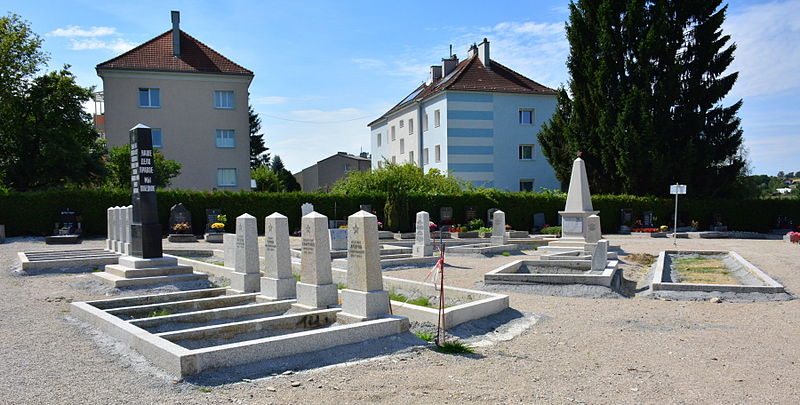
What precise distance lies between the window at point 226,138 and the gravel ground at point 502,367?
26373 mm

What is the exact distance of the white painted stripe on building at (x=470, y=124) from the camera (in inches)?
1448

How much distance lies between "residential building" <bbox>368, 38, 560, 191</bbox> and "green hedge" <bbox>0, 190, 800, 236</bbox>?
597 centimetres

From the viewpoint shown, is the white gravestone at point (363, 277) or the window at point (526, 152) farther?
the window at point (526, 152)

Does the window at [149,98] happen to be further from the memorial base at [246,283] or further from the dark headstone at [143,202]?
the memorial base at [246,283]

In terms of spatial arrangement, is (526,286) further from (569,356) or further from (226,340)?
(226,340)

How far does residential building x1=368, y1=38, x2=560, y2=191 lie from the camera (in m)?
37.1

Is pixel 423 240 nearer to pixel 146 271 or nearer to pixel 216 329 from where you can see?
pixel 146 271

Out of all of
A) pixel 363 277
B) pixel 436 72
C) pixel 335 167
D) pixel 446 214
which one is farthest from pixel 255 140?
pixel 363 277

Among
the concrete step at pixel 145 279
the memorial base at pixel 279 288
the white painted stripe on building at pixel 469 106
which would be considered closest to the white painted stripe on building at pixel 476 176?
the white painted stripe on building at pixel 469 106

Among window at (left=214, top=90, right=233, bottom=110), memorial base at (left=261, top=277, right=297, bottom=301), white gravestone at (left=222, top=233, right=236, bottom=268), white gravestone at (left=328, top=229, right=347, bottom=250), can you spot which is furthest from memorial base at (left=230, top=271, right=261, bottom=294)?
window at (left=214, top=90, right=233, bottom=110)

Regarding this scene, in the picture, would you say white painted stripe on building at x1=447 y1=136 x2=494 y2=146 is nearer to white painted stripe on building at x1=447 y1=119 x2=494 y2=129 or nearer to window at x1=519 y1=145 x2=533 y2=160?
white painted stripe on building at x1=447 y1=119 x2=494 y2=129

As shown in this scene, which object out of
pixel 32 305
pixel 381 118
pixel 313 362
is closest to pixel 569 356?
pixel 313 362

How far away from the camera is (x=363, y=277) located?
7.48 metres

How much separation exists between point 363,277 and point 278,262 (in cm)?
218
